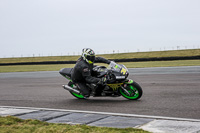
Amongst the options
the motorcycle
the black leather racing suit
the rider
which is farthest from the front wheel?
the black leather racing suit

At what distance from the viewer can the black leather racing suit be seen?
903 cm

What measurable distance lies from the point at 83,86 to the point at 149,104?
2.40 metres

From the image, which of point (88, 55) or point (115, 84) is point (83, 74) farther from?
point (115, 84)

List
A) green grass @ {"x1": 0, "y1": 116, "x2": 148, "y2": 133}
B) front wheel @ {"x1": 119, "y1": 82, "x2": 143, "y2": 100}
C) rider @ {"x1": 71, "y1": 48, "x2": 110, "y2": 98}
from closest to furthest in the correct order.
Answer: green grass @ {"x1": 0, "y1": 116, "x2": 148, "y2": 133}
front wheel @ {"x1": 119, "y1": 82, "x2": 143, "y2": 100}
rider @ {"x1": 71, "y1": 48, "x2": 110, "y2": 98}

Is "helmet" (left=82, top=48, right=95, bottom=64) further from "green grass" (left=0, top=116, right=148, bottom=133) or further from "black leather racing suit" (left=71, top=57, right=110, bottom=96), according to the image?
"green grass" (left=0, top=116, right=148, bottom=133)

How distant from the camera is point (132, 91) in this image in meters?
8.84

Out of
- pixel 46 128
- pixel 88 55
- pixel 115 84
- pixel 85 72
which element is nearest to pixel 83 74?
pixel 85 72

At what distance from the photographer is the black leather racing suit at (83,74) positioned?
29.6ft

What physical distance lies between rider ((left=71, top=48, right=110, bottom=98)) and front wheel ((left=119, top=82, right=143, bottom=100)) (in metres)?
0.75

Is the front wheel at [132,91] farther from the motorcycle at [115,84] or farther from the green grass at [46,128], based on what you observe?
the green grass at [46,128]

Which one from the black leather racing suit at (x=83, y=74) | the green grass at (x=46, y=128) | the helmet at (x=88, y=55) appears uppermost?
the helmet at (x=88, y=55)

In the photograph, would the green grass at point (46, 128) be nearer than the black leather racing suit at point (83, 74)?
Yes

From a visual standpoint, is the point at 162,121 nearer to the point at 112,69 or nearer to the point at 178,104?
Answer: the point at 178,104

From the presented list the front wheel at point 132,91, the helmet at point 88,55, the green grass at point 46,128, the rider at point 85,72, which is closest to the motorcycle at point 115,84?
the front wheel at point 132,91
